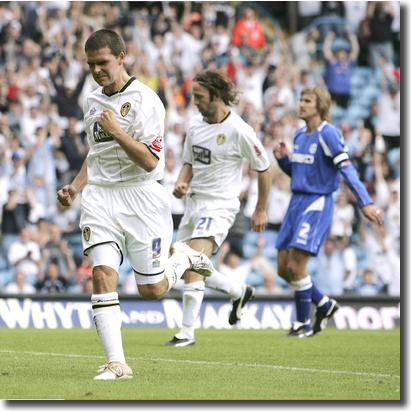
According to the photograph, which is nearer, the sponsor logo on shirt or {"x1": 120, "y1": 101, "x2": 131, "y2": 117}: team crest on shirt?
{"x1": 120, "y1": 101, "x2": 131, "y2": 117}: team crest on shirt

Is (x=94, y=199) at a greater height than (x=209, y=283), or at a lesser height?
greater

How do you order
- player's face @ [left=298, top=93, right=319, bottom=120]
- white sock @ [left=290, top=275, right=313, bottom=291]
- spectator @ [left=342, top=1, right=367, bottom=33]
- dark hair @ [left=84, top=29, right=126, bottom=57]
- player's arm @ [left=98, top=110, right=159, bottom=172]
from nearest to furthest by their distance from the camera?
player's arm @ [left=98, top=110, right=159, bottom=172], dark hair @ [left=84, top=29, right=126, bottom=57], player's face @ [left=298, top=93, right=319, bottom=120], white sock @ [left=290, top=275, right=313, bottom=291], spectator @ [left=342, top=1, right=367, bottom=33]

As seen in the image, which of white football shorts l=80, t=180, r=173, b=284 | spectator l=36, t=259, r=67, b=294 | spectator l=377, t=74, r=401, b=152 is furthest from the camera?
spectator l=377, t=74, r=401, b=152

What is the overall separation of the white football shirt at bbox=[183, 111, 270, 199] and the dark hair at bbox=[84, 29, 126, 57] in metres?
3.69

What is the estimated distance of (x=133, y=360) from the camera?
9953 millimetres

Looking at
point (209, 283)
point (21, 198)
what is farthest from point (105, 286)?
point (21, 198)

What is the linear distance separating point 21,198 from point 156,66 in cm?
431

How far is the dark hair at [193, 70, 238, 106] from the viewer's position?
11.6 metres

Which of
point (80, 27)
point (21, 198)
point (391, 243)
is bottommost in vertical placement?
point (391, 243)

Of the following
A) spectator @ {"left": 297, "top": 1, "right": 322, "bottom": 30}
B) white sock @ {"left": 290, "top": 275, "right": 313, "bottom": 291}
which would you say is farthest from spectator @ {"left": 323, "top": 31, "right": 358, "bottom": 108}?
white sock @ {"left": 290, "top": 275, "right": 313, "bottom": 291}

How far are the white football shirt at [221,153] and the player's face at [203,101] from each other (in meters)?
0.19

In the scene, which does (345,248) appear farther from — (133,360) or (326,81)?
(133,360)

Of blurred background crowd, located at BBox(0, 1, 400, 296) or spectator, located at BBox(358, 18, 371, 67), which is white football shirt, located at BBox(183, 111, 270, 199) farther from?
spectator, located at BBox(358, 18, 371, 67)

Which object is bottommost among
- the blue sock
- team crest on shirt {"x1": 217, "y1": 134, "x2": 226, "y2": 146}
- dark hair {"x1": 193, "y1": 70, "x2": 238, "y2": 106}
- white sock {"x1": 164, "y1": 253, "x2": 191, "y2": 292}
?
the blue sock
